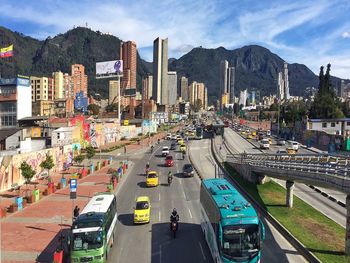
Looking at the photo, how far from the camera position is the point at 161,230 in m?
28.3

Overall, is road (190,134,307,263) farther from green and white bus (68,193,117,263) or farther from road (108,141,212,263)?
green and white bus (68,193,117,263)

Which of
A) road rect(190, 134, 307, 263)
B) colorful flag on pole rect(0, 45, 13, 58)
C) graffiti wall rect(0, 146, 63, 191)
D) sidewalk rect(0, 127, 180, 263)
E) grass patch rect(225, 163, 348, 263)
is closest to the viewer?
road rect(190, 134, 307, 263)

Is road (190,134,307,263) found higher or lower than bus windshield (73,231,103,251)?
lower

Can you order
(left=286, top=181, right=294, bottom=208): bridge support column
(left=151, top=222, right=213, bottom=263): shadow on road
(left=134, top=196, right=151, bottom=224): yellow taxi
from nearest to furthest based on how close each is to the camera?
(left=151, top=222, right=213, bottom=263): shadow on road, (left=134, top=196, right=151, bottom=224): yellow taxi, (left=286, top=181, right=294, bottom=208): bridge support column

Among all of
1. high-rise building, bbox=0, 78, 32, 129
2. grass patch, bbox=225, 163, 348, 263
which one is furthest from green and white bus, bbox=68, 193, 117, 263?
high-rise building, bbox=0, 78, 32, 129

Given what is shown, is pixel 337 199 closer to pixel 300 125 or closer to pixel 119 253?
pixel 119 253

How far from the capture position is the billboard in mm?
127000

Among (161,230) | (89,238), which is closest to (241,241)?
(89,238)

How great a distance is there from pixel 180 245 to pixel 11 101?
68.9 m

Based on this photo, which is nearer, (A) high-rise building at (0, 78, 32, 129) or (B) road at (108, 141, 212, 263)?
(B) road at (108, 141, 212, 263)

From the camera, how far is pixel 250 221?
19.4 m

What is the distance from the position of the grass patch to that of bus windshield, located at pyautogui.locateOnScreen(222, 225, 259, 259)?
600 centimetres

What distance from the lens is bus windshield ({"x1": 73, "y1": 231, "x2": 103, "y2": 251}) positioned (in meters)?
20.2

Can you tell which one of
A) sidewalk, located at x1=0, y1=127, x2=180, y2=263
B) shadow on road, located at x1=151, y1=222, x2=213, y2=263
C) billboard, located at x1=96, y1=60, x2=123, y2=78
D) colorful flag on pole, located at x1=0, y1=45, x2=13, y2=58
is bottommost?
sidewalk, located at x1=0, y1=127, x2=180, y2=263
